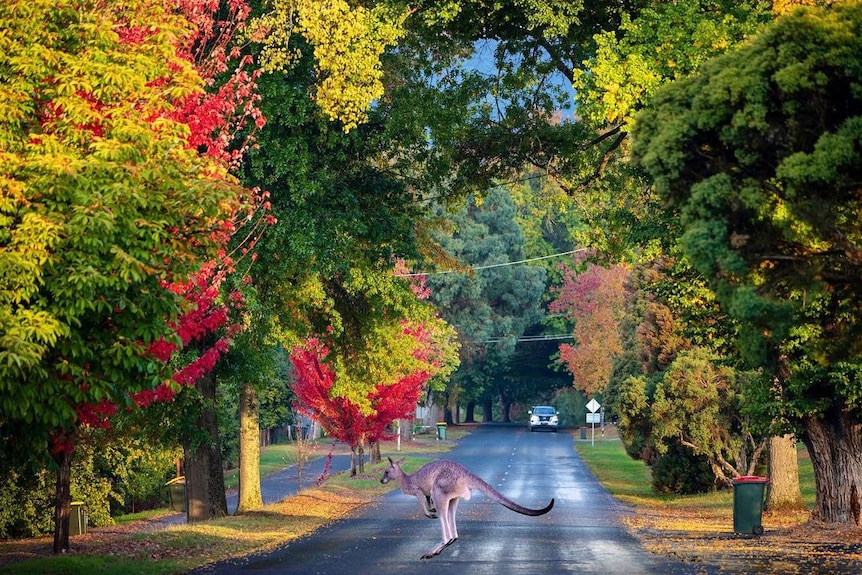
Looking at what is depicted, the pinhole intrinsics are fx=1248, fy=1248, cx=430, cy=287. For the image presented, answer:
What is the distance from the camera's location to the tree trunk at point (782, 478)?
31.6 meters

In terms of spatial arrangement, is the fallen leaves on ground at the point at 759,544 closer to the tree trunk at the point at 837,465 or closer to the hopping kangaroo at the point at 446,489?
the tree trunk at the point at 837,465

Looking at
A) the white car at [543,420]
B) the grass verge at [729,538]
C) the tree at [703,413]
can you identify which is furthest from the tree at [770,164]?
the white car at [543,420]

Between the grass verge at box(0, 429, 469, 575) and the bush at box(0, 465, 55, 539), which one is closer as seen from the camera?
the grass verge at box(0, 429, 469, 575)

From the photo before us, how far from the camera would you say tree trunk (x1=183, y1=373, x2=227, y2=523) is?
2709 cm

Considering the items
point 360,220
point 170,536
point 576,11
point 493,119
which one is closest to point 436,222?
point 493,119

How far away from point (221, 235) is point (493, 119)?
12.9 metres

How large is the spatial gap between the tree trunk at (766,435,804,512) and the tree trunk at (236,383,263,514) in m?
13.0

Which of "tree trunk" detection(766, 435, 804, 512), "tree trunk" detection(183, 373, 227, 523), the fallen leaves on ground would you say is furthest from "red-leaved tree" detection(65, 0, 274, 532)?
"tree trunk" detection(766, 435, 804, 512)

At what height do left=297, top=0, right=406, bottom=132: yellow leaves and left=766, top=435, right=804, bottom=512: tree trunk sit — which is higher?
left=297, top=0, right=406, bottom=132: yellow leaves

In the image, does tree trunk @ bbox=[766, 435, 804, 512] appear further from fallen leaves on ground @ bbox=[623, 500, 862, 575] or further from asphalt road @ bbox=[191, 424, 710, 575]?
asphalt road @ bbox=[191, 424, 710, 575]

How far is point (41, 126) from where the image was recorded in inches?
572

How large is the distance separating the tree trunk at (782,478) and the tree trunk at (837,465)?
5.96 metres

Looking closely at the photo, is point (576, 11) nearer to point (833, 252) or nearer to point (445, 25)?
point (445, 25)

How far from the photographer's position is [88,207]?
13008mm
